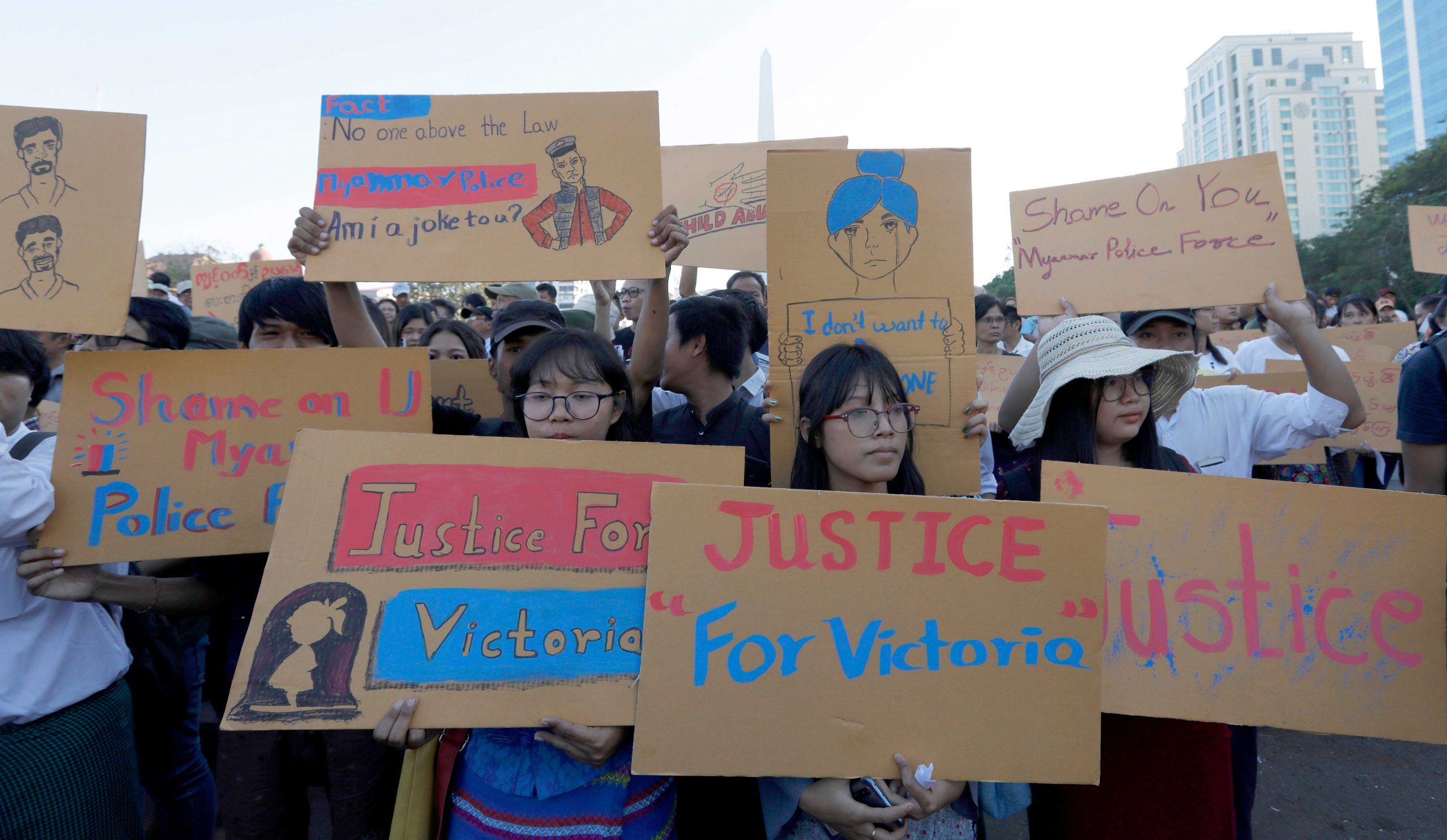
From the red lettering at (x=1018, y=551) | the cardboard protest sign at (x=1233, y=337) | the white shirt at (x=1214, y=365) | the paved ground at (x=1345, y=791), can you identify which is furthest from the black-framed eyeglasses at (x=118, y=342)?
the cardboard protest sign at (x=1233, y=337)

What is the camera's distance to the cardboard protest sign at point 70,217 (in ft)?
6.40

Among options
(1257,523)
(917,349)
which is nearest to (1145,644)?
(1257,523)

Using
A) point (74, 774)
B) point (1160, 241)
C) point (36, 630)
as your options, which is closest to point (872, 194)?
point (1160, 241)

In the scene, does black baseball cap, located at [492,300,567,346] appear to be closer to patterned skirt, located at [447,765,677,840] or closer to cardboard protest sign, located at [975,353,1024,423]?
patterned skirt, located at [447,765,677,840]

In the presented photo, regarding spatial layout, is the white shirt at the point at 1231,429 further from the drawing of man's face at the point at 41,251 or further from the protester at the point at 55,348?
the protester at the point at 55,348

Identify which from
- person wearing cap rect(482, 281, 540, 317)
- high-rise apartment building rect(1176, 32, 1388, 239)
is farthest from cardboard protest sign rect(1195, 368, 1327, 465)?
high-rise apartment building rect(1176, 32, 1388, 239)

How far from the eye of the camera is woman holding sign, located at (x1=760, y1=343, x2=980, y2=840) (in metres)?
1.60

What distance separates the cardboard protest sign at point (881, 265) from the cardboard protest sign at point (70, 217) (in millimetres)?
1678

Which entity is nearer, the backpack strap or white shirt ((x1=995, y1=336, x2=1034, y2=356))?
the backpack strap

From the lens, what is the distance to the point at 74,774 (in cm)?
201

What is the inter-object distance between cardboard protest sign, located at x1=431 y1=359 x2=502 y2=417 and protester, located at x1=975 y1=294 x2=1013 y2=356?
325cm

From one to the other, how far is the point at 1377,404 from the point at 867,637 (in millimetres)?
4438

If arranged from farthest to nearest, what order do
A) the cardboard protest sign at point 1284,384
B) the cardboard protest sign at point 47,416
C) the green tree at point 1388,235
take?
the green tree at point 1388,235 → the cardboard protest sign at point 1284,384 → the cardboard protest sign at point 47,416

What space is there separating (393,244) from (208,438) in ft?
2.30
